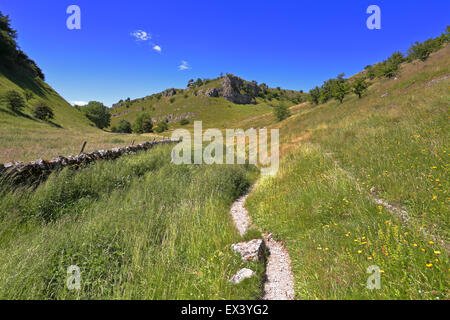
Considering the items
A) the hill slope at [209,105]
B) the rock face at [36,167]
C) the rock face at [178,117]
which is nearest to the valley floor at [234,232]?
the rock face at [36,167]

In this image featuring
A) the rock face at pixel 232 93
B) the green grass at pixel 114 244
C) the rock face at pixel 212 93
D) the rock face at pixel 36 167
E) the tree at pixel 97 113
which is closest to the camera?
the green grass at pixel 114 244

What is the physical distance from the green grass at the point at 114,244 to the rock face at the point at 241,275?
0.09 m

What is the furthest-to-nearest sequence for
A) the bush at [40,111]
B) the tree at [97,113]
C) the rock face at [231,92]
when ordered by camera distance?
1. the rock face at [231,92]
2. the tree at [97,113]
3. the bush at [40,111]

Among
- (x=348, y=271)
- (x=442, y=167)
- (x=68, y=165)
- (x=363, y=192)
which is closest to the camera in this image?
(x=348, y=271)

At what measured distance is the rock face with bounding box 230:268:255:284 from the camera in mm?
3365

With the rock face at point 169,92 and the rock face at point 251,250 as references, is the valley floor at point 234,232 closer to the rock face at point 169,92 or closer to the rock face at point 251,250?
the rock face at point 251,250

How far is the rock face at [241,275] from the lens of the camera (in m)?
3.37

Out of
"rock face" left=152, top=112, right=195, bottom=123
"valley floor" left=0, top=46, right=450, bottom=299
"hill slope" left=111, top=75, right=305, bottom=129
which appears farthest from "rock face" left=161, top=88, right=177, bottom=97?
"valley floor" left=0, top=46, right=450, bottom=299

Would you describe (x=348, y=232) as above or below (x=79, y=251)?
above

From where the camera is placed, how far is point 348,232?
379 cm

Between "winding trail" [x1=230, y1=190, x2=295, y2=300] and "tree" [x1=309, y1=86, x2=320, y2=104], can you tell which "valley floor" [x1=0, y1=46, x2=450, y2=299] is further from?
"tree" [x1=309, y1=86, x2=320, y2=104]
